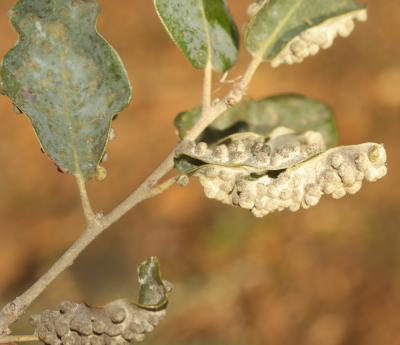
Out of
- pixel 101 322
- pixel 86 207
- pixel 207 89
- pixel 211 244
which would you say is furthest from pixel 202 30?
pixel 211 244

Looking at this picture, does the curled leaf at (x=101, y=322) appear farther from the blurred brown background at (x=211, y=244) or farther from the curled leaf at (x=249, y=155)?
the blurred brown background at (x=211, y=244)

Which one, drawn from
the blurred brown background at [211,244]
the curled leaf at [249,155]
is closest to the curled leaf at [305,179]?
the curled leaf at [249,155]

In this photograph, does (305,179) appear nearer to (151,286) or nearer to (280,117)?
(151,286)

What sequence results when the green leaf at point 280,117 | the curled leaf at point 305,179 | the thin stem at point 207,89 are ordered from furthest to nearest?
the green leaf at point 280,117
the thin stem at point 207,89
the curled leaf at point 305,179

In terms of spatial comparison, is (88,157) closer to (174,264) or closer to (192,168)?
(192,168)

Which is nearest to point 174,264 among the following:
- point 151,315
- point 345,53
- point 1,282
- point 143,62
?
point 1,282

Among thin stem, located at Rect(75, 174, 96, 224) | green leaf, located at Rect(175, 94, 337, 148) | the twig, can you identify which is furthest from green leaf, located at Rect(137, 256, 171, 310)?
green leaf, located at Rect(175, 94, 337, 148)
